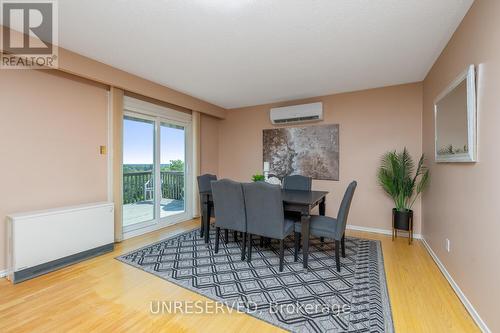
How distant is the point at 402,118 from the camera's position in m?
3.49

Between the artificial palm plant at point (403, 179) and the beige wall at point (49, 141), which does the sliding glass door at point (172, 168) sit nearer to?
the beige wall at point (49, 141)

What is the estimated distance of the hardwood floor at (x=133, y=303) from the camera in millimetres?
1570

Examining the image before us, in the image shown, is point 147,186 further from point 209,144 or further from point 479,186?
point 479,186

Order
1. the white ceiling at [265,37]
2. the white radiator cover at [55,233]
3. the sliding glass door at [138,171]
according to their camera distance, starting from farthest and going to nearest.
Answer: the sliding glass door at [138,171], the white radiator cover at [55,233], the white ceiling at [265,37]

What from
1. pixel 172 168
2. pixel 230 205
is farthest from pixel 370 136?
pixel 172 168

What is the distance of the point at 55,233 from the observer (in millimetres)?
2355

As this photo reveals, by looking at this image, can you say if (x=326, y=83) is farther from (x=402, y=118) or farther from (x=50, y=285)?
(x=50, y=285)

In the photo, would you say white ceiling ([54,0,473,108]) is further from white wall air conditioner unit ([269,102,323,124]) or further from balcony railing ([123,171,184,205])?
balcony railing ([123,171,184,205])

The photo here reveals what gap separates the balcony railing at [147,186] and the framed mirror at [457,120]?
13.3 ft

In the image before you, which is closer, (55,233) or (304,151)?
(55,233)

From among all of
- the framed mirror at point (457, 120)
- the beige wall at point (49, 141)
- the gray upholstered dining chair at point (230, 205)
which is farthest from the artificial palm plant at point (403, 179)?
the beige wall at point (49, 141)

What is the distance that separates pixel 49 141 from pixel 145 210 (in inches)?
69.0

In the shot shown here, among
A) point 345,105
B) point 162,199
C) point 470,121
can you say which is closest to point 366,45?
point 470,121
